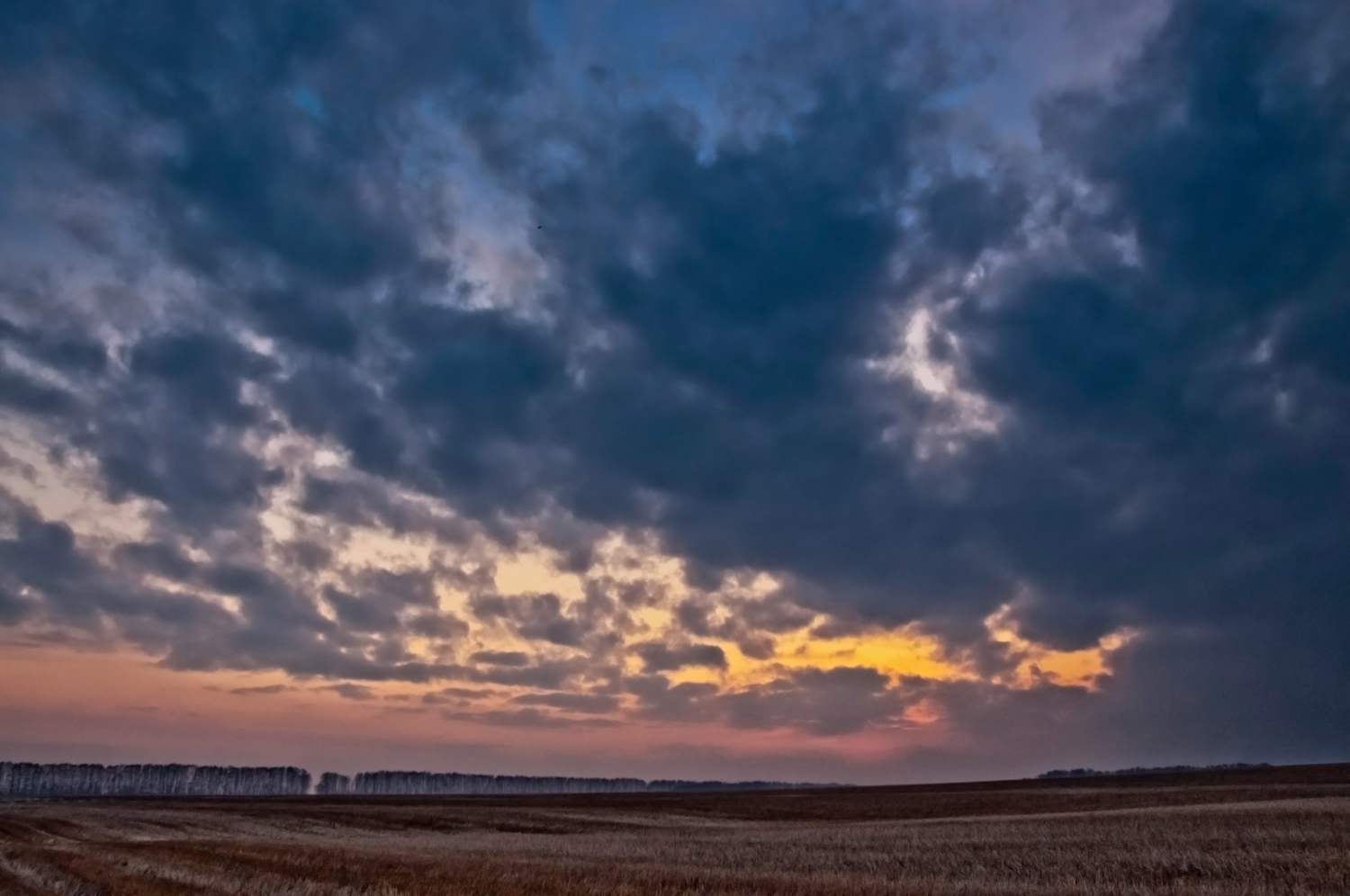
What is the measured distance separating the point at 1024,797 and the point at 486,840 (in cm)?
5997

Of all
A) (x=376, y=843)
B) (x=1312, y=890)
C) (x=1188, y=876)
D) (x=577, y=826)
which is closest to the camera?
(x=1312, y=890)

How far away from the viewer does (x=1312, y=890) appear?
20.1 metres

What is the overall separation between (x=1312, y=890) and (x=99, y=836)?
49.0 m

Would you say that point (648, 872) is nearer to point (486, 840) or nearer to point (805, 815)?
point (486, 840)

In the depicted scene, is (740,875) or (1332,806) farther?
(1332,806)

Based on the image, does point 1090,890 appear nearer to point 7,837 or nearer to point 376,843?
point 376,843

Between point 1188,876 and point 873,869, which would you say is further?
point 873,869

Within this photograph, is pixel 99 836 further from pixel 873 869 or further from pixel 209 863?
pixel 873 869

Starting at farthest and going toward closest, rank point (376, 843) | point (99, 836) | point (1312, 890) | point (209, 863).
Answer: point (99, 836), point (376, 843), point (209, 863), point (1312, 890)

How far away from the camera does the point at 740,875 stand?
24.2 metres

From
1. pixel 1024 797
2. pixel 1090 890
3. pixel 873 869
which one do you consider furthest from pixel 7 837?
pixel 1024 797

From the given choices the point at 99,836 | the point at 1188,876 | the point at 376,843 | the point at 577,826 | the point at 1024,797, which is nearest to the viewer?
the point at 1188,876

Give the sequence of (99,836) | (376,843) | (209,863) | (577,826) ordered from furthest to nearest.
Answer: (577,826), (99,836), (376,843), (209,863)

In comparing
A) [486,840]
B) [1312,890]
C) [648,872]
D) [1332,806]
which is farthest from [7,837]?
[1332,806]
